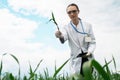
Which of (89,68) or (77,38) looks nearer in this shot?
(89,68)

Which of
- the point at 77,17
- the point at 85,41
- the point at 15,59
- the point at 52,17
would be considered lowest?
the point at 15,59

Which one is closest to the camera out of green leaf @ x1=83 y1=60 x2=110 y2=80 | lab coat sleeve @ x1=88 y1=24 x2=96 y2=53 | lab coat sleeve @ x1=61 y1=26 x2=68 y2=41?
green leaf @ x1=83 y1=60 x2=110 y2=80

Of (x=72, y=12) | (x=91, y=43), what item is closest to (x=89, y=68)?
(x=72, y=12)

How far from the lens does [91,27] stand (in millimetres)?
4949

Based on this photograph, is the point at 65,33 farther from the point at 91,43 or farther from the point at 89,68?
the point at 89,68

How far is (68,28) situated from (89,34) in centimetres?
36

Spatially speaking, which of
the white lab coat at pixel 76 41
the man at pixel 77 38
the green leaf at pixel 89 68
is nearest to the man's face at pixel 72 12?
the man at pixel 77 38

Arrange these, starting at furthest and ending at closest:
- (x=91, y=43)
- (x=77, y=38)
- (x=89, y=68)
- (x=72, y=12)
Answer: (x=77, y=38), (x=91, y=43), (x=72, y=12), (x=89, y=68)

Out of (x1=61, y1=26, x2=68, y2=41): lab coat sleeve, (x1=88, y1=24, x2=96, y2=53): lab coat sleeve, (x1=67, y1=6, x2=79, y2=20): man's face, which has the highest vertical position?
(x1=67, y1=6, x2=79, y2=20): man's face

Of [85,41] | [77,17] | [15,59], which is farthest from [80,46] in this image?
[15,59]

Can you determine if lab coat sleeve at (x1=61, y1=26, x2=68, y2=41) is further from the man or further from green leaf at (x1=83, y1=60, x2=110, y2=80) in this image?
green leaf at (x1=83, y1=60, x2=110, y2=80)

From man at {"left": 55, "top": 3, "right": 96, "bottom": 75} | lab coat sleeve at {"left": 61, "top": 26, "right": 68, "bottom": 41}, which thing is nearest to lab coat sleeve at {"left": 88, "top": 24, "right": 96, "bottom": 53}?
man at {"left": 55, "top": 3, "right": 96, "bottom": 75}

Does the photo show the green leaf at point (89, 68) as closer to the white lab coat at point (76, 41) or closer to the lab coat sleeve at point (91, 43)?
the lab coat sleeve at point (91, 43)

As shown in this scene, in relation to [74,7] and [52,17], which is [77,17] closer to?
[74,7]
